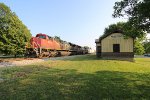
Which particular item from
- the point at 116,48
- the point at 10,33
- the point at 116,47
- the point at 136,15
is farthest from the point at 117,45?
the point at 136,15

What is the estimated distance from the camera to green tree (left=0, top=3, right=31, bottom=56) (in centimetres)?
2497

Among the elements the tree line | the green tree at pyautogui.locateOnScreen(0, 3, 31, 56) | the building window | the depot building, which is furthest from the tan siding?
the tree line

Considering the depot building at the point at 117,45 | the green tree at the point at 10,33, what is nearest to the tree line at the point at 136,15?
the green tree at the point at 10,33

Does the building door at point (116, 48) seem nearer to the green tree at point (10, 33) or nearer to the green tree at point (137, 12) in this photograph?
the green tree at point (10, 33)

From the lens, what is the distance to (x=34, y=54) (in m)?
33.6

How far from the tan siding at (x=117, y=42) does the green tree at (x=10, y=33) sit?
13003 millimetres

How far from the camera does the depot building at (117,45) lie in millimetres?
33094

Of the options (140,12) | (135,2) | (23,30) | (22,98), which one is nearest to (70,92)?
(22,98)

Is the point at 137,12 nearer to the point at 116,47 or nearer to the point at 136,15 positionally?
the point at 136,15

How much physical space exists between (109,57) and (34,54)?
11.9 metres

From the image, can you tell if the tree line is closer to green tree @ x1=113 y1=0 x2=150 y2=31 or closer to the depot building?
green tree @ x1=113 y1=0 x2=150 y2=31

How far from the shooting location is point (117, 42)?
110 feet

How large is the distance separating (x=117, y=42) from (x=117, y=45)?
0.53 metres

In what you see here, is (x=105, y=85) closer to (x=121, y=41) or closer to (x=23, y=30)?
(x=23, y=30)
